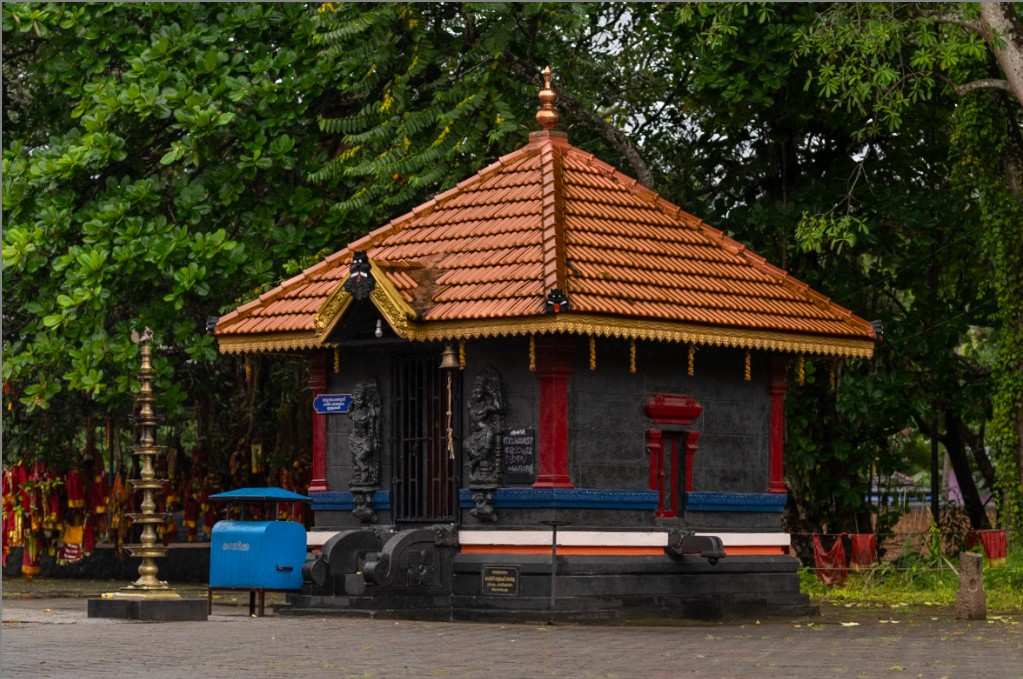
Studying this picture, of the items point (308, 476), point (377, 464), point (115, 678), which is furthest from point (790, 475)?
point (115, 678)

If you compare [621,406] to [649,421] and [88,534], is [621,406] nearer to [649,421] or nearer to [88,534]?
[649,421]

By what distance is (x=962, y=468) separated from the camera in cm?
3747

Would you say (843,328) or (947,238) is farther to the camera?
(947,238)

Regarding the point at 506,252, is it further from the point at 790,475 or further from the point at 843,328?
the point at 790,475

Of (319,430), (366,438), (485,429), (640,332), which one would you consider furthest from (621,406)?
(319,430)

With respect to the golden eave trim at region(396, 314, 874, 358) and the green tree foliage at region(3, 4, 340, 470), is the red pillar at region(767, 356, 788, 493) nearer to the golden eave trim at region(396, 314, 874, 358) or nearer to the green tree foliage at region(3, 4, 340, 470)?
the golden eave trim at region(396, 314, 874, 358)

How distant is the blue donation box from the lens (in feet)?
70.2

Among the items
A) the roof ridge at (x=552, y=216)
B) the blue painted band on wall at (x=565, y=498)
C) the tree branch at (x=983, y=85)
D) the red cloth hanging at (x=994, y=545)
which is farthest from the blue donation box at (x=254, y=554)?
the tree branch at (x=983, y=85)

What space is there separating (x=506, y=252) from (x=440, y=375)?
166 centimetres

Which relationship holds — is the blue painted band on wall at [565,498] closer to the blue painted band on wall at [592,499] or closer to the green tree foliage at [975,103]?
the blue painted band on wall at [592,499]

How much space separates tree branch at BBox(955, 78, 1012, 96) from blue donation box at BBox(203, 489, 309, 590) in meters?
11.6

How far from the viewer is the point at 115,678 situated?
12.3 meters

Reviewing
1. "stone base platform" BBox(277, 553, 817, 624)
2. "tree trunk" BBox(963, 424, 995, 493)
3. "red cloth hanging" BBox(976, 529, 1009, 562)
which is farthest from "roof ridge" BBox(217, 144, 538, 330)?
"tree trunk" BBox(963, 424, 995, 493)

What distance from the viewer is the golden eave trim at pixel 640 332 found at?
19.9m
